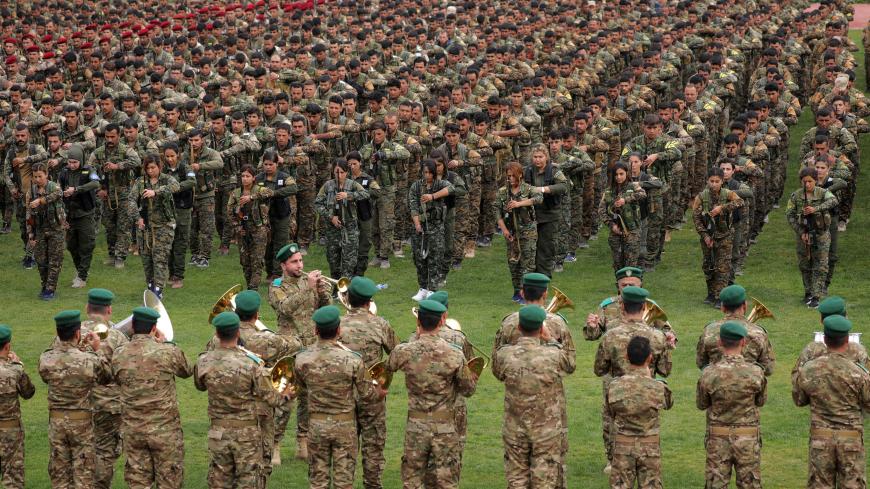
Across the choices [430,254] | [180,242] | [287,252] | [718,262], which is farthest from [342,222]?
[287,252]

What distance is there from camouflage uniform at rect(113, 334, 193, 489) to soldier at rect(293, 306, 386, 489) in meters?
1.16

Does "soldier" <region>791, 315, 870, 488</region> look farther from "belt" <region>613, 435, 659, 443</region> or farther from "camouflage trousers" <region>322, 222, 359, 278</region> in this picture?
"camouflage trousers" <region>322, 222, 359, 278</region>

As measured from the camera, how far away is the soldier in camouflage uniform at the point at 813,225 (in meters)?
20.5

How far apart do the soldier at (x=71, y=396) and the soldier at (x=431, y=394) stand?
273cm

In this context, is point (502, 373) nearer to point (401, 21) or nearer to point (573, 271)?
point (573, 271)

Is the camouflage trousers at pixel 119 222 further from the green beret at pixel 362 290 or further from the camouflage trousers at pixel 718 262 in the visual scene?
the green beret at pixel 362 290

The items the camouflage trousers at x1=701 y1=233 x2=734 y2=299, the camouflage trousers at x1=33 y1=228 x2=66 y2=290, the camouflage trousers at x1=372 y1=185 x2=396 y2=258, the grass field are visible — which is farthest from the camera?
the camouflage trousers at x1=372 y1=185 x2=396 y2=258

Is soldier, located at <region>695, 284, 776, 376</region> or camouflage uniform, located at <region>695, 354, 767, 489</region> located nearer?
camouflage uniform, located at <region>695, 354, 767, 489</region>

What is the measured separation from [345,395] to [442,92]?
45.2 ft

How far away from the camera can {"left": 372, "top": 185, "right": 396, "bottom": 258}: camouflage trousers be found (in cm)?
2297

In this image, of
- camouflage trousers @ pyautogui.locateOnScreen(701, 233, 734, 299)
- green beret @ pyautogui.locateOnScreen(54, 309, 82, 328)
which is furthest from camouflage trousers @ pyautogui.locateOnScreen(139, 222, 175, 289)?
green beret @ pyautogui.locateOnScreen(54, 309, 82, 328)

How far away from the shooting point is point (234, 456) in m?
13.2

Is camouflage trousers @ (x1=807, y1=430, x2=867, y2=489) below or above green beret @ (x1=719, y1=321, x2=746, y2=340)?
below

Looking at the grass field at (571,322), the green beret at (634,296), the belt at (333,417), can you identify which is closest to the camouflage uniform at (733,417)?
the green beret at (634,296)
